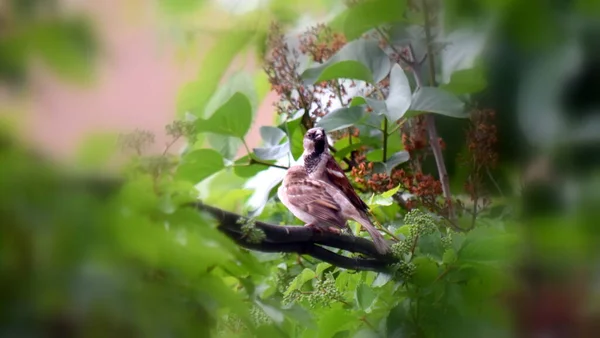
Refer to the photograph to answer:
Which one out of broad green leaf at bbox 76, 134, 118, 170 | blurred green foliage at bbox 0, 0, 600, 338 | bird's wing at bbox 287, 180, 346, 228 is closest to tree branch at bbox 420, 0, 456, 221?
blurred green foliage at bbox 0, 0, 600, 338

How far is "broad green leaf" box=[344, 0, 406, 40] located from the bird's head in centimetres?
12

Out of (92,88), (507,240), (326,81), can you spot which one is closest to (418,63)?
(326,81)

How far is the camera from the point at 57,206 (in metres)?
0.37

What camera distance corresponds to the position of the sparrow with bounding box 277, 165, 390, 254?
0.67 metres

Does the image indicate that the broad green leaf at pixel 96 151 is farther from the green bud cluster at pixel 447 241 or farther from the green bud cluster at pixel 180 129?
the green bud cluster at pixel 447 241

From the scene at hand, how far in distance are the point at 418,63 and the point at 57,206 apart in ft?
1.38

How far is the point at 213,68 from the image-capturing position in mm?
573

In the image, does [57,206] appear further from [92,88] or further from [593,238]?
[593,238]

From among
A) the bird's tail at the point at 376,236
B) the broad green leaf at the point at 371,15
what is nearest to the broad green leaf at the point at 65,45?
the broad green leaf at the point at 371,15

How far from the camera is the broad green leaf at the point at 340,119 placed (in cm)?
71

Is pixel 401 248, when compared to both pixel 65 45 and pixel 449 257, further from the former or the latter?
pixel 65 45

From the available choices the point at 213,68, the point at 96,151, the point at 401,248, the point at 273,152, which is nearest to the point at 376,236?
the point at 401,248

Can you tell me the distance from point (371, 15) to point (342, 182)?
194 mm

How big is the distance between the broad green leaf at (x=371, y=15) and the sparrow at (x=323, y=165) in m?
0.12
